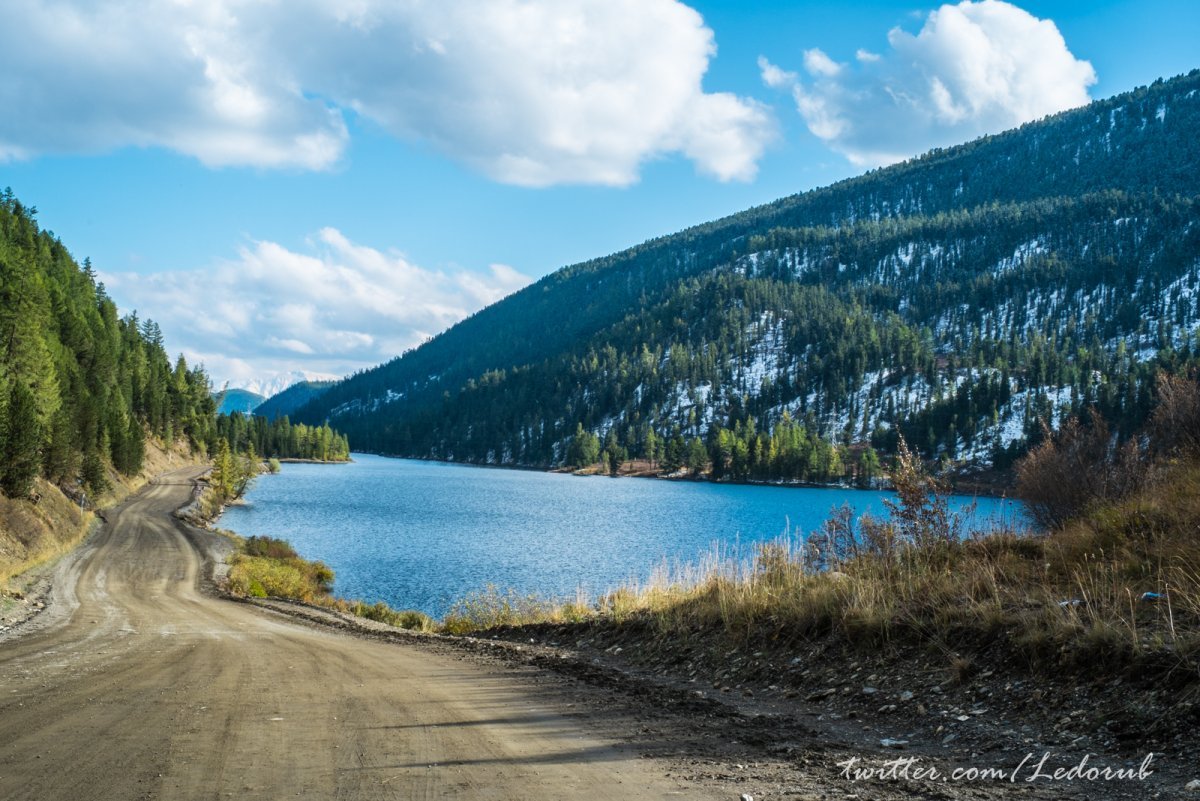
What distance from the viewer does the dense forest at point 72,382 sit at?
42188 mm

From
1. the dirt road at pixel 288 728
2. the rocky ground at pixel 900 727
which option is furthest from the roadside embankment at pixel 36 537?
the rocky ground at pixel 900 727

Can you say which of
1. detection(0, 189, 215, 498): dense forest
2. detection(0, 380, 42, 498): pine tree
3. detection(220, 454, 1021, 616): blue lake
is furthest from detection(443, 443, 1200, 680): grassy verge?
detection(0, 189, 215, 498): dense forest

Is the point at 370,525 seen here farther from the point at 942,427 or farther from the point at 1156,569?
the point at 942,427

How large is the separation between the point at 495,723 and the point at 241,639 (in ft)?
38.7

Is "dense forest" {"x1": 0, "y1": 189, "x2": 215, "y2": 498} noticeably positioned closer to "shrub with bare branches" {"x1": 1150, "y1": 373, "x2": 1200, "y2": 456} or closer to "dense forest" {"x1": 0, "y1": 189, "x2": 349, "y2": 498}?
"dense forest" {"x1": 0, "y1": 189, "x2": 349, "y2": 498}

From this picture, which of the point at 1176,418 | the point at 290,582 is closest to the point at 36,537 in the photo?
the point at 290,582

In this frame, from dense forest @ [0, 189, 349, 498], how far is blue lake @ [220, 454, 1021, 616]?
13.5 meters

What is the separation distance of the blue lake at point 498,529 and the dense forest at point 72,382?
A: 13482 millimetres

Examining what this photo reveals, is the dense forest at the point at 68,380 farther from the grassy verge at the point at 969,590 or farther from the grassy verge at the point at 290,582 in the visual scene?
the grassy verge at the point at 969,590

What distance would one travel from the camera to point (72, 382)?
67875 mm

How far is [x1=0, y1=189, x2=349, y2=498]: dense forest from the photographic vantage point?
4219 centimetres

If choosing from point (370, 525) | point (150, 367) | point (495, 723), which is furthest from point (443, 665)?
point (150, 367)

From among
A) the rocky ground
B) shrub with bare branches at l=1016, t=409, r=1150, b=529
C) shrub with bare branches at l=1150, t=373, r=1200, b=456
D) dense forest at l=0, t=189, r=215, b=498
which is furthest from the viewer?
dense forest at l=0, t=189, r=215, b=498

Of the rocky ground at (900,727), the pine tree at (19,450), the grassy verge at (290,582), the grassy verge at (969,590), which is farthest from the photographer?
the pine tree at (19,450)
